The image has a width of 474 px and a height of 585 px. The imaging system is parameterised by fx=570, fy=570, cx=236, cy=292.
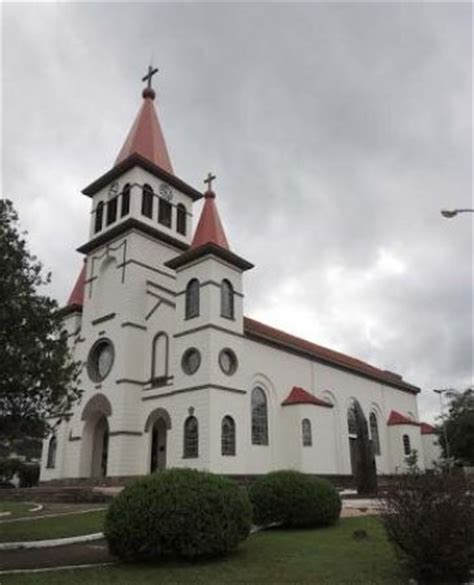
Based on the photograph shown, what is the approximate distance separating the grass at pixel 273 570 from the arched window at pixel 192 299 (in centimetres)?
1872

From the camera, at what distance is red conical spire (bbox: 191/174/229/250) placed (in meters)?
32.0

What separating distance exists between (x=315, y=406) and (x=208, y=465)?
9.27 m

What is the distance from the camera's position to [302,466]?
31.6 meters

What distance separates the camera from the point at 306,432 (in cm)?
3259

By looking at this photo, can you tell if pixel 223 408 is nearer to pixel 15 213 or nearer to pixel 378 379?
pixel 15 213

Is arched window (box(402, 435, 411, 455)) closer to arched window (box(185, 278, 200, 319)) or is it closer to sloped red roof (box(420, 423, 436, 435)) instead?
sloped red roof (box(420, 423, 436, 435))

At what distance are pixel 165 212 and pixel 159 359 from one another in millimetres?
10249

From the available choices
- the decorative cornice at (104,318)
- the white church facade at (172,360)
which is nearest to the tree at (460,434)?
the white church facade at (172,360)

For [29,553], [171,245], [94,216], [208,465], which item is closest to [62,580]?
[29,553]

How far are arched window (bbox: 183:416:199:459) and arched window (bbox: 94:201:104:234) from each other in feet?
51.0

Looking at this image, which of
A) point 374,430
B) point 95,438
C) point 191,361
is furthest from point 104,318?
point 374,430

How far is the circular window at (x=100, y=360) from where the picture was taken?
1286 inches

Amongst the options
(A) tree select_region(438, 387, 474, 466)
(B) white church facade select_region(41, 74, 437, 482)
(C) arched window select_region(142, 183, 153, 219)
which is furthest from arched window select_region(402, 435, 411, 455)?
(C) arched window select_region(142, 183, 153, 219)

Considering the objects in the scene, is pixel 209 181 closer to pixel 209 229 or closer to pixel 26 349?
pixel 209 229
